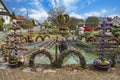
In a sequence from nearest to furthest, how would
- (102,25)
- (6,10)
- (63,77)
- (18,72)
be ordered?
(63,77), (18,72), (102,25), (6,10)

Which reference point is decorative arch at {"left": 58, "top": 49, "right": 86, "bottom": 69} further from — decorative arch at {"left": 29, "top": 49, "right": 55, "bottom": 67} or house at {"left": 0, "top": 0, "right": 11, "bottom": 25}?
house at {"left": 0, "top": 0, "right": 11, "bottom": 25}

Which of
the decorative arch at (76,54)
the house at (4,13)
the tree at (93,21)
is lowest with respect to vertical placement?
the decorative arch at (76,54)

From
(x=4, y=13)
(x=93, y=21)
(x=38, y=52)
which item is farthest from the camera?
(x=4, y=13)

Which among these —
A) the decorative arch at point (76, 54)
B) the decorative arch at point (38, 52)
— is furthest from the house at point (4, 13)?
the decorative arch at point (76, 54)

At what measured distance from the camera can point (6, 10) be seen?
48.4 m

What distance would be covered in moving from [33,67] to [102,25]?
3.12 meters

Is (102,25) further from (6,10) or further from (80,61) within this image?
(6,10)

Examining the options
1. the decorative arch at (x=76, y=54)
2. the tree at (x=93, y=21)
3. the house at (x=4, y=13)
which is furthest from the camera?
the house at (x=4, y=13)

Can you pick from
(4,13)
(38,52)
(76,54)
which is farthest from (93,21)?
(38,52)

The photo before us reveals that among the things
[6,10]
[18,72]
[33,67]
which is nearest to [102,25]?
[33,67]

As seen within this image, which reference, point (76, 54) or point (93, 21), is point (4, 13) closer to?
point (93, 21)

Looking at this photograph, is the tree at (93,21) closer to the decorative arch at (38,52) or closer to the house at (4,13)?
the decorative arch at (38,52)

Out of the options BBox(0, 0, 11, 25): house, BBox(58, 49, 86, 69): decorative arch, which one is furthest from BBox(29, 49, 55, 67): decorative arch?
BBox(0, 0, 11, 25): house

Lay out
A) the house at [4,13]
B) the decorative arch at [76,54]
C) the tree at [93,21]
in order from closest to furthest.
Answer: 1. the decorative arch at [76,54]
2. the tree at [93,21]
3. the house at [4,13]
